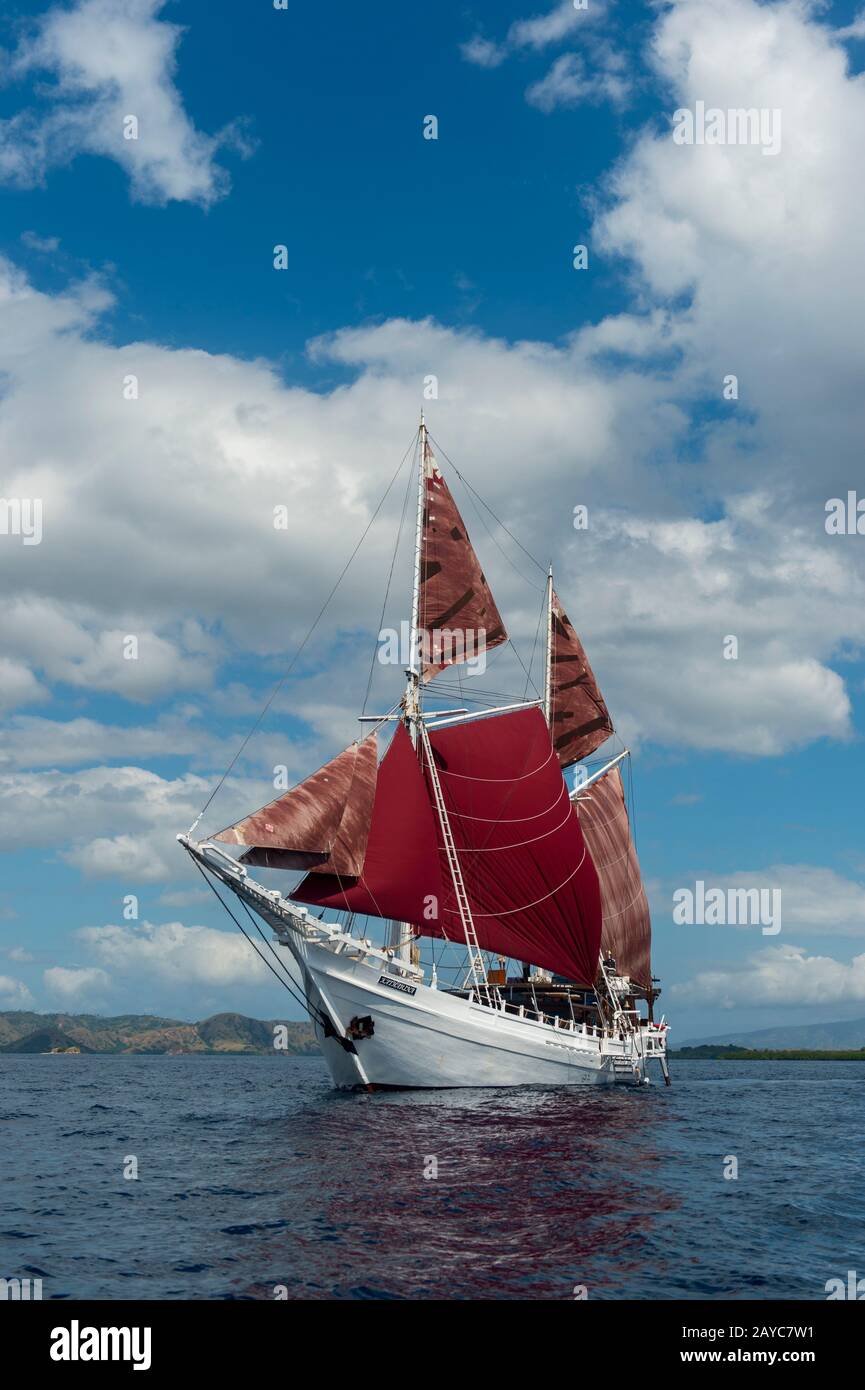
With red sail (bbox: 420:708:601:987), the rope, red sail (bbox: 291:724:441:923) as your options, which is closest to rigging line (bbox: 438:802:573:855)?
red sail (bbox: 420:708:601:987)

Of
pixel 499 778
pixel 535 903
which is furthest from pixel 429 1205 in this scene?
pixel 535 903

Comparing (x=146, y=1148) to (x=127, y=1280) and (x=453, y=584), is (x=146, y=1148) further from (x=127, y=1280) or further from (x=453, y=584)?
(x=453, y=584)

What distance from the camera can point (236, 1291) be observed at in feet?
60.3

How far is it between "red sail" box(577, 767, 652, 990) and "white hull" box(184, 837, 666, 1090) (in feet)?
92.7

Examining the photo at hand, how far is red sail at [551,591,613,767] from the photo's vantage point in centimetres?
8831

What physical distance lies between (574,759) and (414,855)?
3872 centimetres

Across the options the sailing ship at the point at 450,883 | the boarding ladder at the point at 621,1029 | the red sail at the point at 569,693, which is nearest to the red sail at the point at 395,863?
the sailing ship at the point at 450,883

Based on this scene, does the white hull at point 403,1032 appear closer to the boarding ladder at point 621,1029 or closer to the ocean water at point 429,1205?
the ocean water at point 429,1205

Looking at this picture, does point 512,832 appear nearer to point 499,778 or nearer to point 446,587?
point 499,778

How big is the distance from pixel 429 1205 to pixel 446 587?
4218 centimetres

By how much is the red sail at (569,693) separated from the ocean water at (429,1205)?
41627 mm

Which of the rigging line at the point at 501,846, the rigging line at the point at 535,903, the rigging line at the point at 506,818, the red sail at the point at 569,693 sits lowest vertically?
the rigging line at the point at 535,903

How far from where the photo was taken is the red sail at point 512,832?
2435 inches
